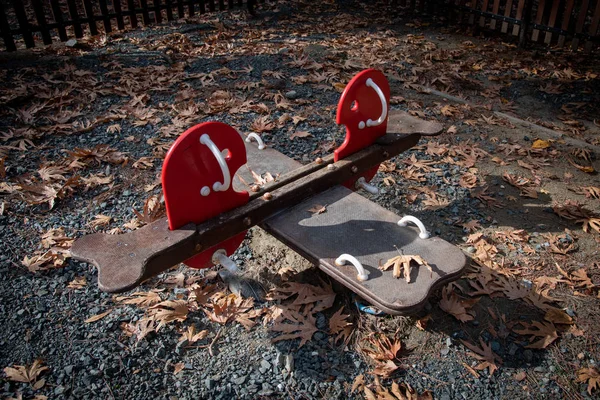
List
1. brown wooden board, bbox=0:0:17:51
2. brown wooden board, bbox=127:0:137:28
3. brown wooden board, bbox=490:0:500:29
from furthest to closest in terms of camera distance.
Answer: brown wooden board, bbox=490:0:500:29, brown wooden board, bbox=127:0:137:28, brown wooden board, bbox=0:0:17:51

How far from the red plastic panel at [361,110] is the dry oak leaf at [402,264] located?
0.90 m

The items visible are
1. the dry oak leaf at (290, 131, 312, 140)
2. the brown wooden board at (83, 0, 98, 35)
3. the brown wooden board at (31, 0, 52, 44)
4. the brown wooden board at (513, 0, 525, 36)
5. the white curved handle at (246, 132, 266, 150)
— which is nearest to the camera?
the white curved handle at (246, 132, 266, 150)

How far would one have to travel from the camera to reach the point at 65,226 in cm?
357

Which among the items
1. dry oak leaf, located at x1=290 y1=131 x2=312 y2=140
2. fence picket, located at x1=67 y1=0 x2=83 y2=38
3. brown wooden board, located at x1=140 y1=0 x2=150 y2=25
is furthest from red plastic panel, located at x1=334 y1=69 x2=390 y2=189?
brown wooden board, located at x1=140 y1=0 x2=150 y2=25

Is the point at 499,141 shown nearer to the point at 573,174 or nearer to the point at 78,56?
the point at 573,174

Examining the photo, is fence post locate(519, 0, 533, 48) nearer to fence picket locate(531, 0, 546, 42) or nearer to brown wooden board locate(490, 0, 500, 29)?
fence picket locate(531, 0, 546, 42)

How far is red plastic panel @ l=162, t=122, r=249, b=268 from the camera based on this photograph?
2.25 meters

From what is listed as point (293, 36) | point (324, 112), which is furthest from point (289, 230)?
point (293, 36)

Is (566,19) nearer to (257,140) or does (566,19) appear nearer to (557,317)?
(557,317)

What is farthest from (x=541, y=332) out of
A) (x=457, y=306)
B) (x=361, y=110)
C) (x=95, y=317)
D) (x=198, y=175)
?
(x=95, y=317)

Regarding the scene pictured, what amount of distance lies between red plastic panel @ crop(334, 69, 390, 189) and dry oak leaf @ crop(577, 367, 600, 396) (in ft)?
5.85

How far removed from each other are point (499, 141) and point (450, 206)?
4.71 ft

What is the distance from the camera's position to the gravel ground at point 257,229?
102 inches

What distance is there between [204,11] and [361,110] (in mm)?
6789
